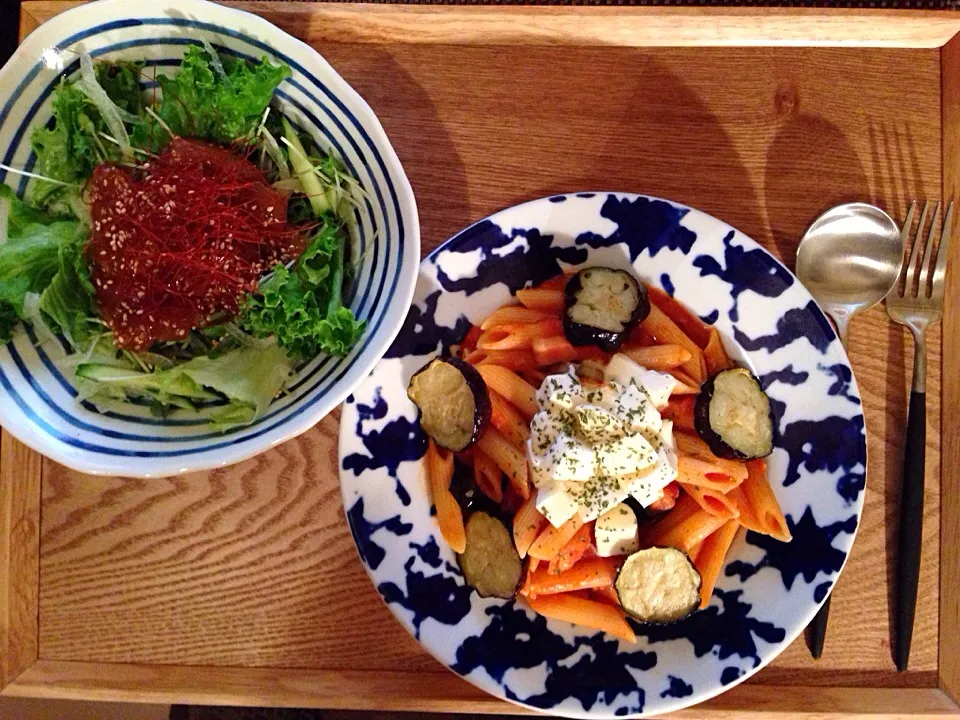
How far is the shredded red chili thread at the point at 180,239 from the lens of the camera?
46.1 inches

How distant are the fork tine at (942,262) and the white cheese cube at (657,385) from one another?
0.58 m

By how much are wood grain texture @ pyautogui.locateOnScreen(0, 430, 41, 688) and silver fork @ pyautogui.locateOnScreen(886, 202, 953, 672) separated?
5.52 ft

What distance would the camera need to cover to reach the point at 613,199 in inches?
51.8

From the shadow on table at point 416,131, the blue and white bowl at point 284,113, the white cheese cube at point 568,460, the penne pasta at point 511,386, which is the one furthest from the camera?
the shadow on table at point 416,131

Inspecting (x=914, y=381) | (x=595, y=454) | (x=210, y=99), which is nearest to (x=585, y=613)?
(x=595, y=454)

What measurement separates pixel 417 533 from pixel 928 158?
1250 mm

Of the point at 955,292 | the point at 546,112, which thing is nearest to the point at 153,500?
the point at 546,112

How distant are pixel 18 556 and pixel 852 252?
174cm

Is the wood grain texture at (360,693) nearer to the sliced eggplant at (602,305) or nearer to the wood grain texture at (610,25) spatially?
the sliced eggplant at (602,305)

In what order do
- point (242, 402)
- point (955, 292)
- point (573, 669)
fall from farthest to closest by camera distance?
point (955, 292)
point (573, 669)
point (242, 402)

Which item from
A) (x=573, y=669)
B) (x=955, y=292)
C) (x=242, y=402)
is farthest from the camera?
(x=955, y=292)

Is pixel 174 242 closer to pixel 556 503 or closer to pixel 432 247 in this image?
pixel 432 247

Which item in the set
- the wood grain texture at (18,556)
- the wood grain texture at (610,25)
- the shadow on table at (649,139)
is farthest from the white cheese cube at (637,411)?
the wood grain texture at (18,556)

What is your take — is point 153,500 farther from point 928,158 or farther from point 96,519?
point 928,158
